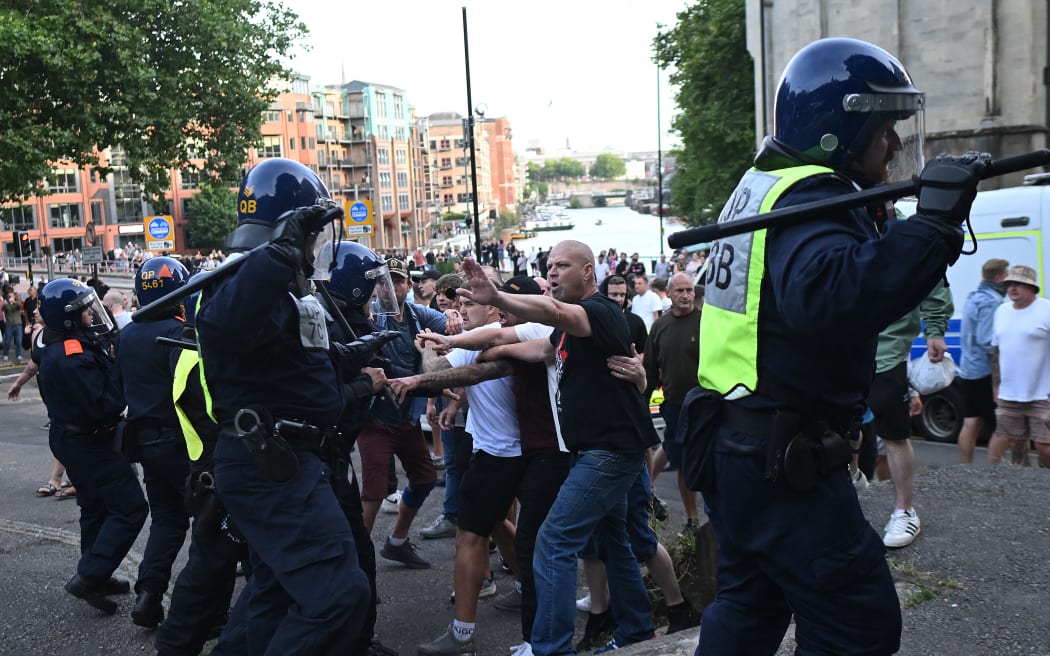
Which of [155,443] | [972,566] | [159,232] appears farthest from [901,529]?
[159,232]

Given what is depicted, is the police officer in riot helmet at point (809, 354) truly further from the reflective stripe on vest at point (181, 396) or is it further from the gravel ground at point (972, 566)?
the reflective stripe on vest at point (181, 396)

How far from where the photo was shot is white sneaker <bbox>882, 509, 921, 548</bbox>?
18.1 ft

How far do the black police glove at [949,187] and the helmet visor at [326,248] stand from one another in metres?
2.15

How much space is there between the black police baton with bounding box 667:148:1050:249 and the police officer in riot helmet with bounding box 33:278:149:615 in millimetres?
4688

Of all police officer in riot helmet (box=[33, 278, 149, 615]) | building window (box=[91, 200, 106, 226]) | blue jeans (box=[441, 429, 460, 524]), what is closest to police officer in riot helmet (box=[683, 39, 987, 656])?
police officer in riot helmet (box=[33, 278, 149, 615])

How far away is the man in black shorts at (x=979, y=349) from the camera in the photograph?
28.2 ft

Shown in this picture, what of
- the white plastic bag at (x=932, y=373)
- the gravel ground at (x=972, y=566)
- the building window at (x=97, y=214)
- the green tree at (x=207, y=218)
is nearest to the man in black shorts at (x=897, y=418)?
the gravel ground at (x=972, y=566)

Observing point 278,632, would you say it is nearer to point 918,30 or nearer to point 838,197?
point 838,197

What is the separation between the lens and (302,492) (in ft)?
12.2

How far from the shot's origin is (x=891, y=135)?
2875 mm

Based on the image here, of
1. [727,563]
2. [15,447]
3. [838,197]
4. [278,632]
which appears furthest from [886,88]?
[15,447]

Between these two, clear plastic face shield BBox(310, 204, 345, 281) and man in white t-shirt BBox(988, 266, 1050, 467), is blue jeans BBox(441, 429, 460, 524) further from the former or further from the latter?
man in white t-shirt BBox(988, 266, 1050, 467)

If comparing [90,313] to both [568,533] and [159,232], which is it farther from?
[159,232]

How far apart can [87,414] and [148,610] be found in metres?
1.34
